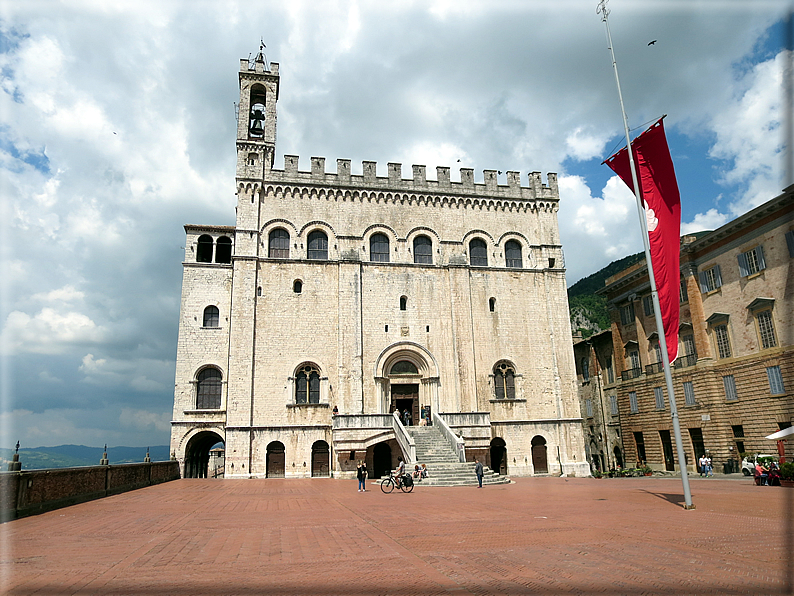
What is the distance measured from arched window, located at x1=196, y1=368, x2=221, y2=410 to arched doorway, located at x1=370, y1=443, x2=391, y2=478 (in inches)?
396

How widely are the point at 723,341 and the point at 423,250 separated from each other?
60.9ft

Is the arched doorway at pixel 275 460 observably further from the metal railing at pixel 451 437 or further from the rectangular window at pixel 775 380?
the rectangular window at pixel 775 380

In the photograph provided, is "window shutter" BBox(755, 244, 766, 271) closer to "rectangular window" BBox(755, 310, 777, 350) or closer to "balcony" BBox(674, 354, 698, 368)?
"rectangular window" BBox(755, 310, 777, 350)

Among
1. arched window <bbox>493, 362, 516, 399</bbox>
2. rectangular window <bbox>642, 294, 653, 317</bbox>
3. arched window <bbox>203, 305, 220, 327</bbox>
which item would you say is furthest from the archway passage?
rectangular window <bbox>642, 294, 653, 317</bbox>

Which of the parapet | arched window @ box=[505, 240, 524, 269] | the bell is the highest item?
the bell

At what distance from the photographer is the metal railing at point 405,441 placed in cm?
2578

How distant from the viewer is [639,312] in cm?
3625

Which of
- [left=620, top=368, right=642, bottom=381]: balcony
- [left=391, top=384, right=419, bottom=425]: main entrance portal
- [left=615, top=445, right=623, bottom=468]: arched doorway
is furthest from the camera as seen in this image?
[left=615, top=445, right=623, bottom=468]: arched doorway

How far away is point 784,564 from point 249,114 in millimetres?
36501

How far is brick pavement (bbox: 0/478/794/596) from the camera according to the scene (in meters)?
7.27

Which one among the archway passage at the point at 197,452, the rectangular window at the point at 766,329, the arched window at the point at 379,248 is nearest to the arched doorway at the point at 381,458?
the archway passage at the point at 197,452

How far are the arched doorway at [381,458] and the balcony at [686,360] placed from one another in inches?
734

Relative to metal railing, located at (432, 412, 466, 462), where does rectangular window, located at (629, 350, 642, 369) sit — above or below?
above

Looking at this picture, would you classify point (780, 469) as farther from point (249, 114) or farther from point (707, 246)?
point (249, 114)
